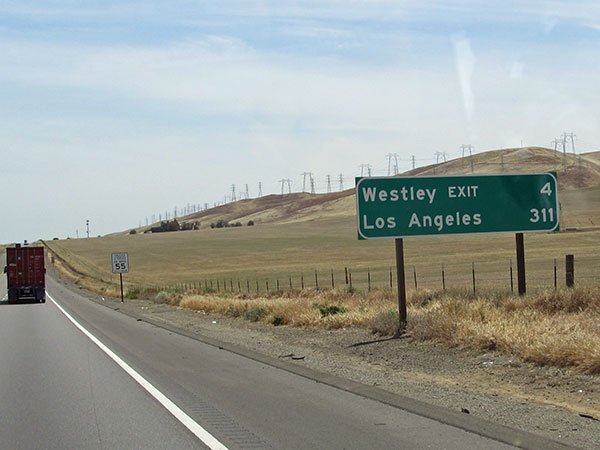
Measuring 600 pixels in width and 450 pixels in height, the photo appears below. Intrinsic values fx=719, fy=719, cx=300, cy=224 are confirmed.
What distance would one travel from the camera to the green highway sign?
16.2 m

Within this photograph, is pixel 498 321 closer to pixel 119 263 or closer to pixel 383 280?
pixel 119 263

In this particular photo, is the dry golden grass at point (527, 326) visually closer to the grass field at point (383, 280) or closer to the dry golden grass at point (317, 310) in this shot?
the grass field at point (383, 280)

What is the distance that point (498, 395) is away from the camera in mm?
9242

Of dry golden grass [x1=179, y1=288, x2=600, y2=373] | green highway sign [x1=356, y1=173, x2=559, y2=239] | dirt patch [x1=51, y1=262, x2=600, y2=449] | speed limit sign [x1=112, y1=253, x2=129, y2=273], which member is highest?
green highway sign [x1=356, y1=173, x2=559, y2=239]

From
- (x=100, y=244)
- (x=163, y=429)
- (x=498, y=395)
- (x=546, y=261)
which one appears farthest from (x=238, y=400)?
(x=100, y=244)

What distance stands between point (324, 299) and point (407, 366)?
11891 millimetres

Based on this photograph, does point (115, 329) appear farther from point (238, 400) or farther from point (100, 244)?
point (100, 244)

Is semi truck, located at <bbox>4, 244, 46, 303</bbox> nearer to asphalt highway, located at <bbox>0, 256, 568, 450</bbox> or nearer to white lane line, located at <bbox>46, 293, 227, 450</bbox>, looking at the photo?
asphalt highway, located at <bbox>0, 256, 568, 450</bbox>

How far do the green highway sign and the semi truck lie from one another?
31480 millimetres

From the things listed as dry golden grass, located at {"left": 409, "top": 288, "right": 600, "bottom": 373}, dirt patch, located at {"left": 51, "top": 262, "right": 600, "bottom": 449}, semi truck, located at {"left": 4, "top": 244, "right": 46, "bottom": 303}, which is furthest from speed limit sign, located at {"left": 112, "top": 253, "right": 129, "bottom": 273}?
dry golden grass, located at {"left": 409, "top": 288, "right": 600, "bottom": 373}

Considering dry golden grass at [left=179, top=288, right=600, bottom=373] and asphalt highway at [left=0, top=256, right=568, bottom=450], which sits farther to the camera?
dry golden grass at [left=179, top=288, right=600, bottom=373]

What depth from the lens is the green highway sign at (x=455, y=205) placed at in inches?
637

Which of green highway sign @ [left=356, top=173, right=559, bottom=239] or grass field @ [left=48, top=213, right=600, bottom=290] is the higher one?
green highway sign @ [left=356, top=173, right=559, bottom=239]

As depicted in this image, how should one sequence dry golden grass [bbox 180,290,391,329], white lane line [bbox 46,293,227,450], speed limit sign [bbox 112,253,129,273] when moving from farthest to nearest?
speed limit sign [bbox 112,253,129,273] < dry golden grass [bbox 180,290,391,329] < white lane line [bbox 46,293,227,450]
